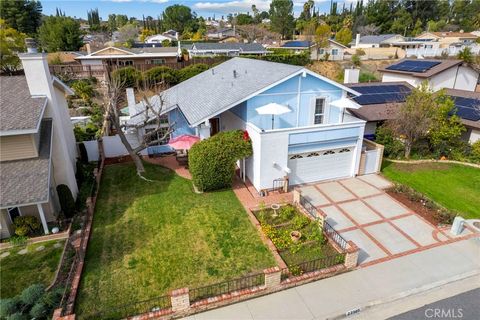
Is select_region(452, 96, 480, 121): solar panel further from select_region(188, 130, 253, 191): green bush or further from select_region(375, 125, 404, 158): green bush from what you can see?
select_region(188, 130, 253, 191): green bush

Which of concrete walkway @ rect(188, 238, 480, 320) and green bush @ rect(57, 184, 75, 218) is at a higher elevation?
green bush @ rect(57, 184, 75, 218)

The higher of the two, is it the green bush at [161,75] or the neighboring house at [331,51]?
the neighboring house at [331,51]

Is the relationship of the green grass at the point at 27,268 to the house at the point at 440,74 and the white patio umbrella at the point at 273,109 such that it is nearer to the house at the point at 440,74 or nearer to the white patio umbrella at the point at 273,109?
the white patio umbrella at the point at 273,109

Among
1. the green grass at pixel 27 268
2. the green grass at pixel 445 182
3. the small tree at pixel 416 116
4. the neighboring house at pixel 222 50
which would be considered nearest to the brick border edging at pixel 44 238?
the green grass at pixel 27 268

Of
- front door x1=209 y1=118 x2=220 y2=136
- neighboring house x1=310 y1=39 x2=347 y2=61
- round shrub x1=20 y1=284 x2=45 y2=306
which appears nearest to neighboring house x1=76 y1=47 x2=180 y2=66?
neighboring house x1=310 y1=39 x2=347 y2=61

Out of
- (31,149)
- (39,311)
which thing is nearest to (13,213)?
(31,149)

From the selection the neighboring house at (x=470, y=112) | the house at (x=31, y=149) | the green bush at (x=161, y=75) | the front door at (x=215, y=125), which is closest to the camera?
the house at (x=31, y=149)

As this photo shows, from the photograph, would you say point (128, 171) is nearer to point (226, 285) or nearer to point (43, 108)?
point (43, 108)

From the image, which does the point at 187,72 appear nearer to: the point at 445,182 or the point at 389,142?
the point at 389,142
